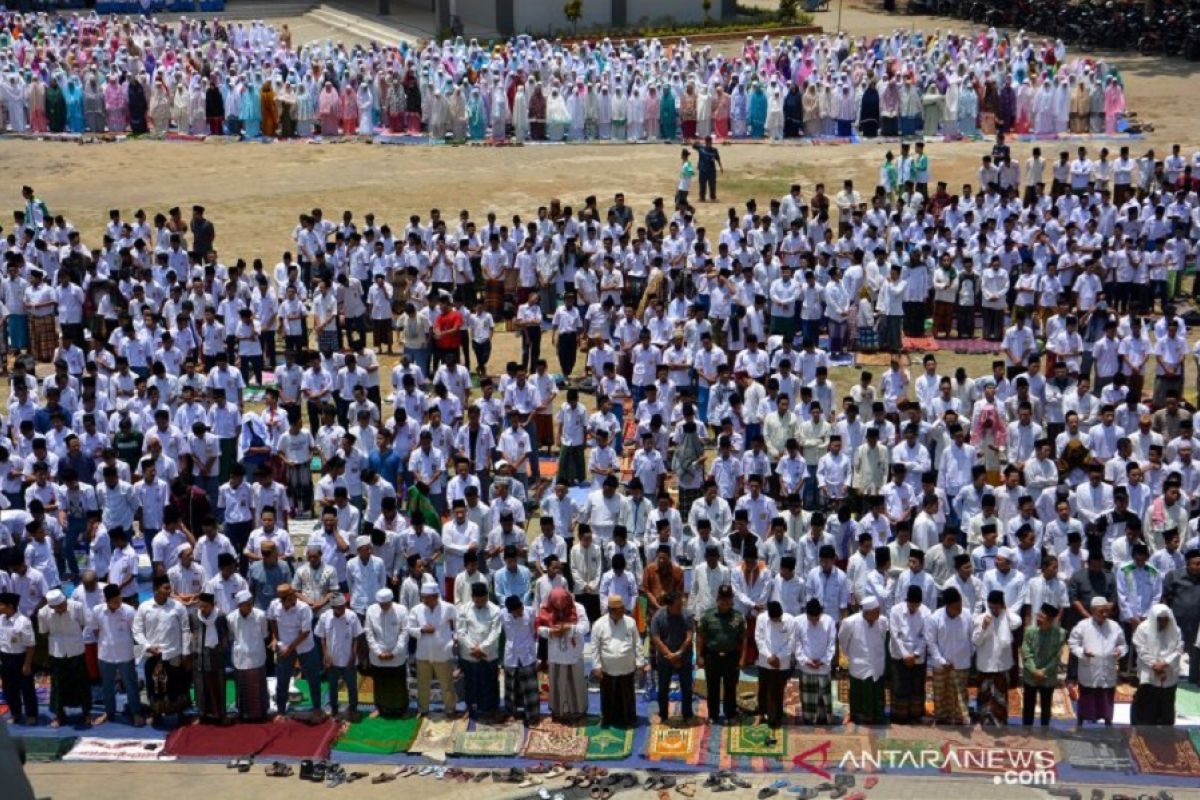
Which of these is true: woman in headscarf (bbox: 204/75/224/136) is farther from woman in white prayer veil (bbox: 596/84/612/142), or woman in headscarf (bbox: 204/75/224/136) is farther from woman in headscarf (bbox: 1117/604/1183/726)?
woman in headscarf (bbox: 1117/604/1183/726)

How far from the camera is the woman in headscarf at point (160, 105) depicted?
34531 millimetres

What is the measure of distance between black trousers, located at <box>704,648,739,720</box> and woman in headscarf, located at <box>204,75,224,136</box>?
22.5 m

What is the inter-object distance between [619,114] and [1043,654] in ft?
69.7

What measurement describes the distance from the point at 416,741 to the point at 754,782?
2.48m

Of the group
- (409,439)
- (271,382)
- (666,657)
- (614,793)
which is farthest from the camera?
(271,382)

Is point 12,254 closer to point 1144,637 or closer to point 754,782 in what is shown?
point 754,782

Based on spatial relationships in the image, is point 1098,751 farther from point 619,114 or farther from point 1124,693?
point 619,114

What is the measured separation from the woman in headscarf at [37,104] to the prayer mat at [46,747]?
22.7m

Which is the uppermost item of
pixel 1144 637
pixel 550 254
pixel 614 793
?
pixel 550 254

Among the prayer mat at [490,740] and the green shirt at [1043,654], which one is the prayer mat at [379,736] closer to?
the prayer mat at [490,740]

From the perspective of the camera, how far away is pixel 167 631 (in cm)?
1398

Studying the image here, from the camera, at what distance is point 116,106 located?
3447 centimetres

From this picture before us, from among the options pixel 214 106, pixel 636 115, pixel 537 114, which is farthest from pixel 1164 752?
pixel 214 106

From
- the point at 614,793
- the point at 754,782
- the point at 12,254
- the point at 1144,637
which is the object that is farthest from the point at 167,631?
the point at 12,254
